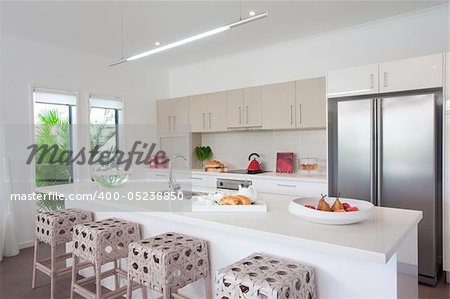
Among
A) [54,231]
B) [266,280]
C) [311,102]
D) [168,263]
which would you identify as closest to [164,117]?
[311,102]

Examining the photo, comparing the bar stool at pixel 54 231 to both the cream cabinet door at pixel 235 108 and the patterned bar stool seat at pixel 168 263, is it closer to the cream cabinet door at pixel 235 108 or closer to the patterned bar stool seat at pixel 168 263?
the patterned bar stool seat at pixel 168 263

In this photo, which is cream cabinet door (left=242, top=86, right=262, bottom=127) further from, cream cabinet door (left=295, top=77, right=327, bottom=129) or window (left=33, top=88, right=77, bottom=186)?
window (left=33, top=88, right=77, bottom=186)

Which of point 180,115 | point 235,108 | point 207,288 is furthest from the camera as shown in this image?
point 180,115

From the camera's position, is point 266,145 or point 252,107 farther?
point 266,145

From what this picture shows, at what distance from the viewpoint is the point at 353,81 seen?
330 cm

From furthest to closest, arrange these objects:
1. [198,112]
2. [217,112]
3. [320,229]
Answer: [198,112], [217,112], [320,229]

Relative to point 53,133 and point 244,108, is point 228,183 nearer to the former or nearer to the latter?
point 244,108

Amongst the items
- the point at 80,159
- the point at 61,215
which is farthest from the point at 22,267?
the point at 80,159

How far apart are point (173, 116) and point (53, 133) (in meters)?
1.82

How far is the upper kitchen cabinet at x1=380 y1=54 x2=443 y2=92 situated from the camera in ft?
9.35

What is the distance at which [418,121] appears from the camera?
2881 mm

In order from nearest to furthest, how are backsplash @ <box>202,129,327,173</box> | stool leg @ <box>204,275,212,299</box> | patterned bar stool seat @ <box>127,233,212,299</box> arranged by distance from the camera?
patterned bar stool seat @ <box>127,233,212,299</box> < stool leg @ <box>204,275,212,299</box> < backsplash @ <box>202,129,327,173</box>

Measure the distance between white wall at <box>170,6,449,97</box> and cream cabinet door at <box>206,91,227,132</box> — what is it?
0.37m

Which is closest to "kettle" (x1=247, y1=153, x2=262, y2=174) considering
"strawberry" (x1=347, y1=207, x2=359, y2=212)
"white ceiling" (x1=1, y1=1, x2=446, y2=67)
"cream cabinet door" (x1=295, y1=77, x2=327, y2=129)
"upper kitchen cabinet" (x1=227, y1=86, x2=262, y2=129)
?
"upper kitchen cabinet" (x1=227, y1=86, x2=262, y2=129)
